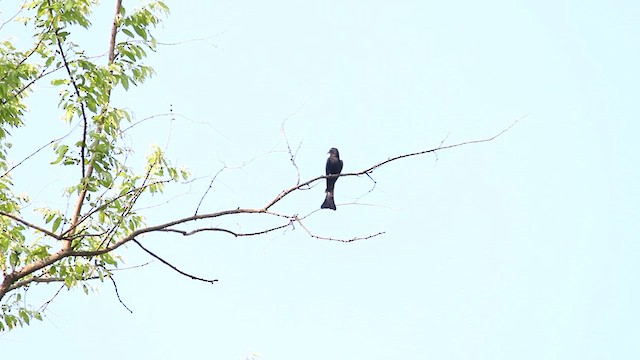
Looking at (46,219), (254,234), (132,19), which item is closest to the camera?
(254,234)

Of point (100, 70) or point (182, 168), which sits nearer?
point (100, 70)

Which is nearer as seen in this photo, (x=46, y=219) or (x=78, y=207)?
(x=78, y=207)

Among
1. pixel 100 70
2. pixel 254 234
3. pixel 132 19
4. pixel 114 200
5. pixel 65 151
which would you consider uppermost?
pixel 132 19

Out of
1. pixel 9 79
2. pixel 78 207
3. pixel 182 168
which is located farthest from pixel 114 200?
pixel 9 79

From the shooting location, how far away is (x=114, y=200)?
5.29 meters

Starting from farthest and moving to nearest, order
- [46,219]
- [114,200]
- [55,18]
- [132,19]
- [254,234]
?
[46,219], [132,19], [55,18], [114,200], [254,234]

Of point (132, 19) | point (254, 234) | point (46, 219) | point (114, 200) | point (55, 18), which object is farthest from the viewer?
point (46, 219)

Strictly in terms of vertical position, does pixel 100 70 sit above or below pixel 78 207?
above

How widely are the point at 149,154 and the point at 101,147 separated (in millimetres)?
373

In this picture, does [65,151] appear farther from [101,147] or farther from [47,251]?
[47,251]

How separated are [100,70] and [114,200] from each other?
884mm

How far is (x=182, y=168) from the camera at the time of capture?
19.6 ft

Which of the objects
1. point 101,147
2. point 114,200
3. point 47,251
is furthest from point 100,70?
point 47,251

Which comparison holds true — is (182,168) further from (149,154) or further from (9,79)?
(9,79)
